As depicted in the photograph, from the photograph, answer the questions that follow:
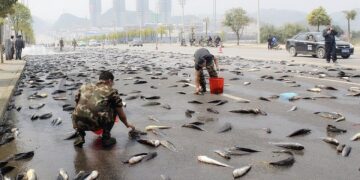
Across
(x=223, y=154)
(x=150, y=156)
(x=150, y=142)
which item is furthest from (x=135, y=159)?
(x=223, y=154)

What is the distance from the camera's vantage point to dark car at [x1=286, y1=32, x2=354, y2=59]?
2882 cm

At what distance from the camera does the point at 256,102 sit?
37.6 feet

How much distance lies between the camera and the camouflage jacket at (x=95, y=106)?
7.22 m

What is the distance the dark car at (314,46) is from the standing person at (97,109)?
24.1 metres

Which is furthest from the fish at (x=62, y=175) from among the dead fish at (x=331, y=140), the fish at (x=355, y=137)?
the fish at (x=355, y=137)

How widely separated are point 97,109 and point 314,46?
82.8 ft

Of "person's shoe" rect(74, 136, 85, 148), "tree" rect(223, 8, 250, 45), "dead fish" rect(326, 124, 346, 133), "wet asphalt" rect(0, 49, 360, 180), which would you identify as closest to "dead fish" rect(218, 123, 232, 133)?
"wet asphalt" rect(0, 49, 360, 180)

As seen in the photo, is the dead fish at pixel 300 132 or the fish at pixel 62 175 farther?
the dead fish at pixel 300 132

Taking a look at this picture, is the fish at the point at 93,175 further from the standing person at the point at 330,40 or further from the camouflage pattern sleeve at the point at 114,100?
the standing person at the point at 330,40

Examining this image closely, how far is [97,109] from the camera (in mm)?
7211

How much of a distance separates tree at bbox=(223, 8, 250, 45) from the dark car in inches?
1930

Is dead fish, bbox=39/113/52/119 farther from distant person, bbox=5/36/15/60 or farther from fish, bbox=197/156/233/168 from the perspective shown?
distant person, bbox=5/36/15/60

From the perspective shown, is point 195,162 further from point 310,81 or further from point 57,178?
point 310,81

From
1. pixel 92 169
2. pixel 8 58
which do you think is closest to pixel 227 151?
pixel 92 169
